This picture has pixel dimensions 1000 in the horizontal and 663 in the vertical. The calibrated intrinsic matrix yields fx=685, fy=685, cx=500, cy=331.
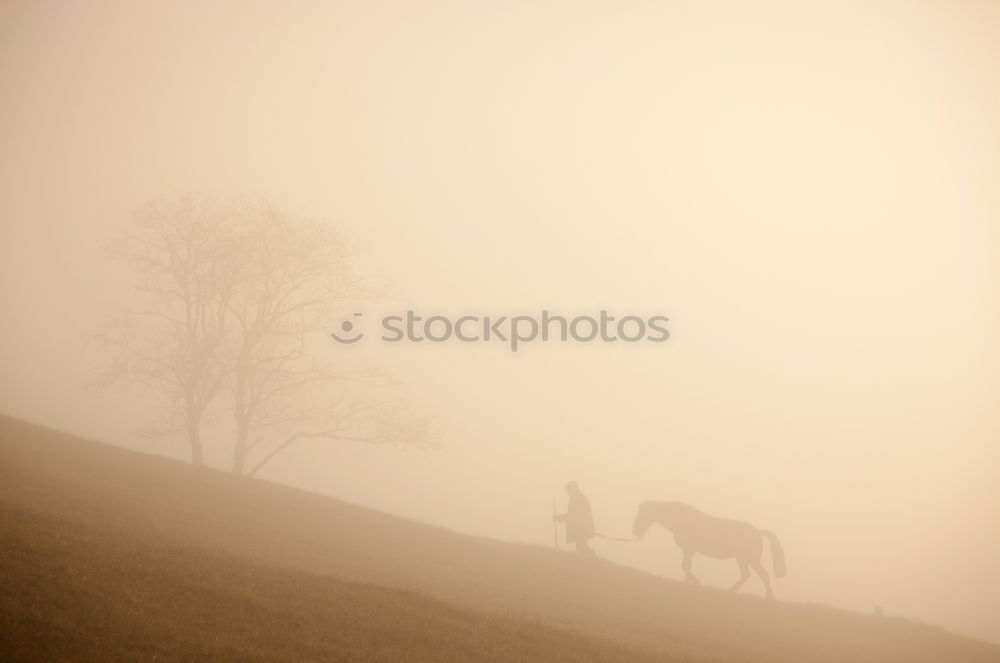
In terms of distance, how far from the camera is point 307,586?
1347 cm

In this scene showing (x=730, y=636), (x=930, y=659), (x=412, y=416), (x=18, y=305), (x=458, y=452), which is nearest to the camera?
(x=730, y=636)

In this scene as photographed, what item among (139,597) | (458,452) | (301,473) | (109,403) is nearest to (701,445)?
(458,452)

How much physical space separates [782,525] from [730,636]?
72.1m

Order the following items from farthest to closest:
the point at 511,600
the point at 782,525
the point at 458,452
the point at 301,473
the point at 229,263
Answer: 1. the point at 458,452
2. the point at 782,525
3. the point at 301,473
4. the point at 229,263
5. the point at 511,600

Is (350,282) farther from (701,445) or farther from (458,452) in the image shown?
(701,445)

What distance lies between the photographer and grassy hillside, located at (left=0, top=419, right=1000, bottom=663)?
10672 mm

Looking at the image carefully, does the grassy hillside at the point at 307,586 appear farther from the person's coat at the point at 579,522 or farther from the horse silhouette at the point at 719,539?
the horse silhouette at the point at 719,539

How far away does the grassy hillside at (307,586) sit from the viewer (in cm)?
1067

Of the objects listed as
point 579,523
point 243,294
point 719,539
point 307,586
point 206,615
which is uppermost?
point 243,294

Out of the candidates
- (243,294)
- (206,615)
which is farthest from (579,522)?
(206,615)

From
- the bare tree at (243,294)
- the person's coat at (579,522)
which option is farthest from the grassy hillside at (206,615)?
the bare tree at (243,294)

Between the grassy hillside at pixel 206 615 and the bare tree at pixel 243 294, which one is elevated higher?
the bare tree at pixel 243 294

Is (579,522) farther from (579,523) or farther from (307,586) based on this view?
(307,586)

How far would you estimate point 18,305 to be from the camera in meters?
118
